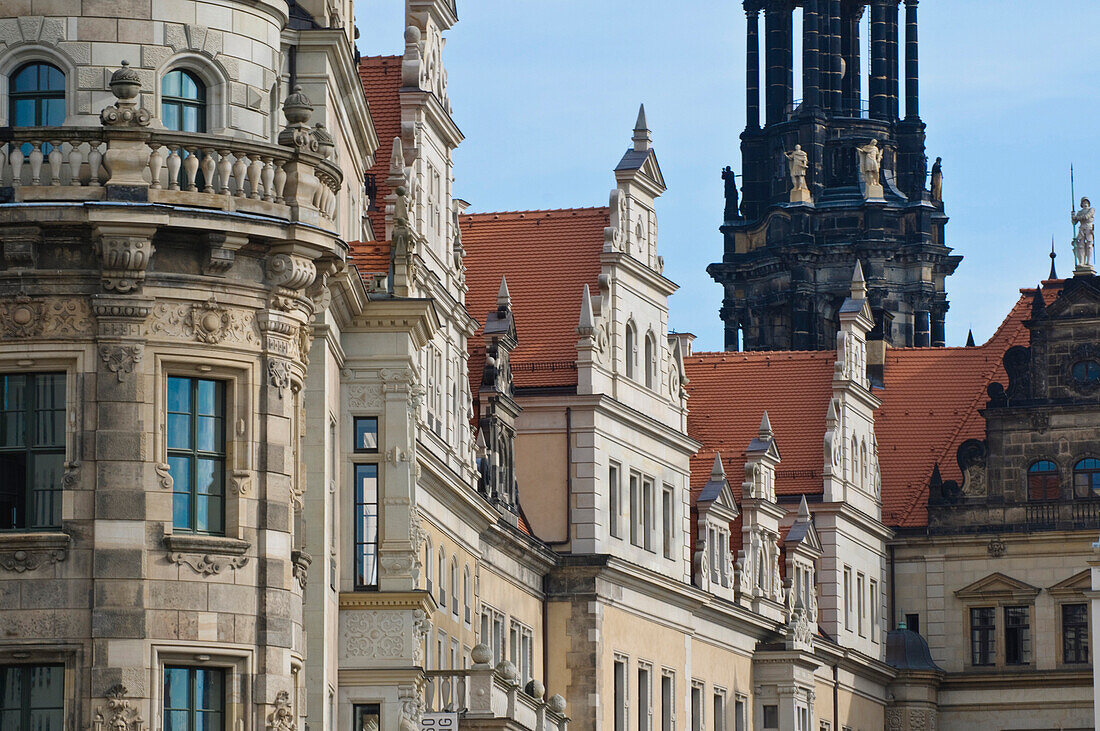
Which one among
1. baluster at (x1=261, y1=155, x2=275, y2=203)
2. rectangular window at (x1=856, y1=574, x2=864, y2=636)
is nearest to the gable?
rectangular window at (x1=856, y1=574, x2=864, y2=636)

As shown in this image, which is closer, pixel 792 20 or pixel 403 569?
pixel 403 569

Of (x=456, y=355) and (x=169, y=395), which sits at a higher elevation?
(x=456, y=355)

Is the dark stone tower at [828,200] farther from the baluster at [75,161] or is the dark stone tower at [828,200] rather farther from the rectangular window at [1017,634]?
the baluster at [75,161]

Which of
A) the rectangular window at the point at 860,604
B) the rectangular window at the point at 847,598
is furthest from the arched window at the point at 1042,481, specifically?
the rectangular window at the point at 847,598

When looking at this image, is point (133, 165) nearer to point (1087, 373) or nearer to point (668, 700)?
point (668, 700)

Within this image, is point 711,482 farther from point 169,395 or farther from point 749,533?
point 169,395

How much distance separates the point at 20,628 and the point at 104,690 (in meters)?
1.09

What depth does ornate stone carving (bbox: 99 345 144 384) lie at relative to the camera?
3056 centimetres

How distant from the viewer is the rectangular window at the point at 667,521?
64938mm

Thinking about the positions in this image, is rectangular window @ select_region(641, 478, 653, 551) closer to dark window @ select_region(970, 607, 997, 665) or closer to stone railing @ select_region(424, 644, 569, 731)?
stone railing @ select_region(424, 644, 569, 731)

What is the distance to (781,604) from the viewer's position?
7350cm

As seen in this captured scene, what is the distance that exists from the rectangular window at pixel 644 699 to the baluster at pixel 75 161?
1347 inches

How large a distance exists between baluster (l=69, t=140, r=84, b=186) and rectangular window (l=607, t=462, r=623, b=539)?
31.9 meters

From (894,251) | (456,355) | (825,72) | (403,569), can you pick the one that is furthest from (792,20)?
(403,569)
